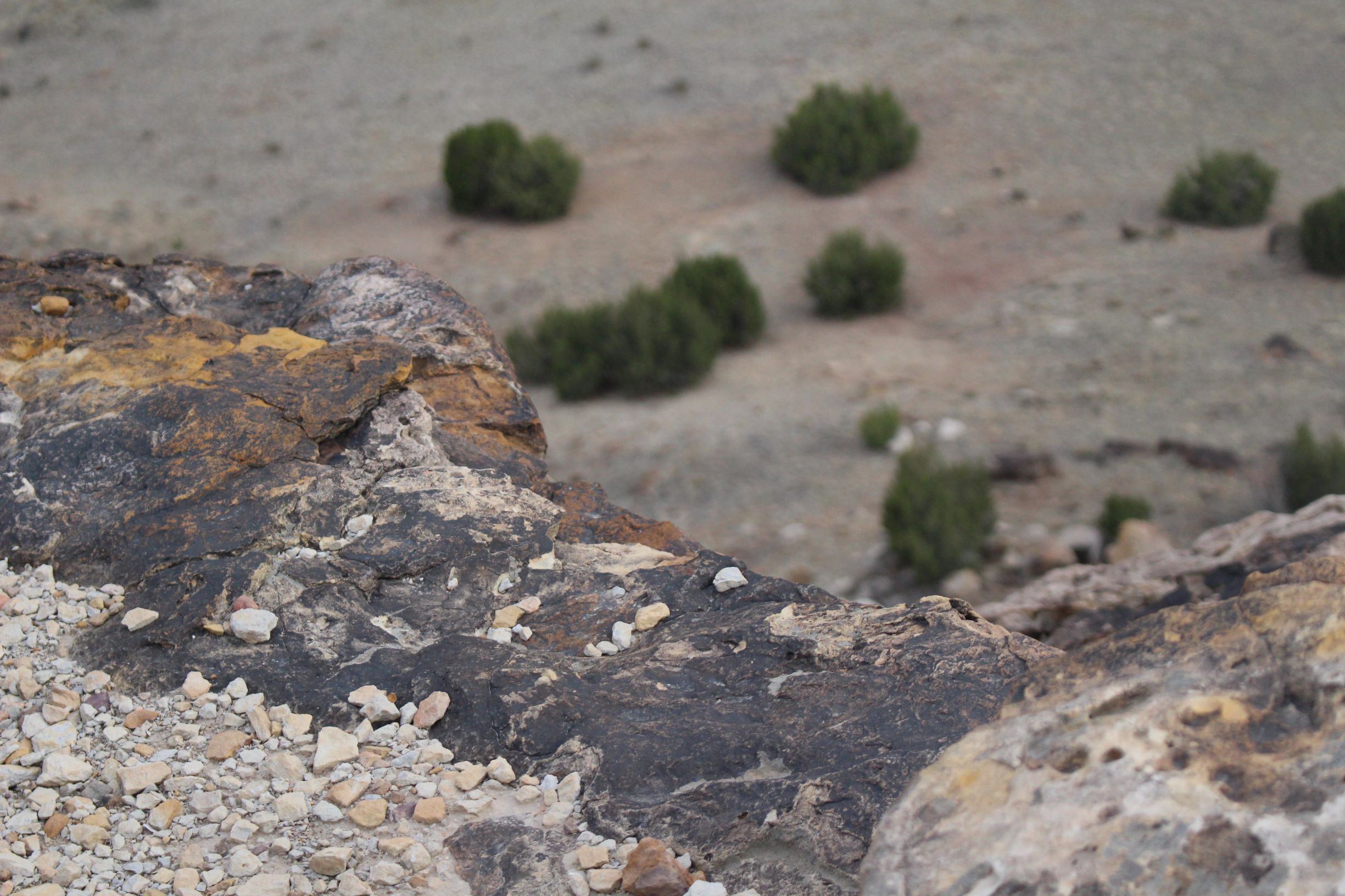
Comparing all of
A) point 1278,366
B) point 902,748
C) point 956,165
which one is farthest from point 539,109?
point 902,748

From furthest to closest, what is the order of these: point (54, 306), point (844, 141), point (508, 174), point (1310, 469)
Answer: point (508, 174) → point (844, 141) → point (1310, 469) → point (54, 306)

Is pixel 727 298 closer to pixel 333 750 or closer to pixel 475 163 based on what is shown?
pixel 475 163

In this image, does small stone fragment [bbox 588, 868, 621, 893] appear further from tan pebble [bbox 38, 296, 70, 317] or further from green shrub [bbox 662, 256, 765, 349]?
green shrub [bbox 662, 256, 765, 349]

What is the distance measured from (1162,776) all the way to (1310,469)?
23.8 feet

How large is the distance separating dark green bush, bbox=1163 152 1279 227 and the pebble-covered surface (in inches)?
480

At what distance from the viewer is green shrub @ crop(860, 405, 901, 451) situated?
8.91 metres

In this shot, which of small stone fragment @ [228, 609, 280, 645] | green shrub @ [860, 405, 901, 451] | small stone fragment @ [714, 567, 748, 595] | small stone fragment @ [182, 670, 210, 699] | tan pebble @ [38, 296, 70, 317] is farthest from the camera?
green shrub @ [860, 405, 901, 451]

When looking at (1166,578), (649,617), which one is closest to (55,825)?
(649,617)

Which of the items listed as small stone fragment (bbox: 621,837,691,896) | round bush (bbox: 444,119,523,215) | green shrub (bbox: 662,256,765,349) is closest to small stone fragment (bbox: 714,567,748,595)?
small stone fragment (bbox: 621,837,691,896)

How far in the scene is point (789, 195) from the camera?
14570mm

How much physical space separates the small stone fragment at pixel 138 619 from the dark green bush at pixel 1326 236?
11.5 meters

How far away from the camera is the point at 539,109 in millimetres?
17062

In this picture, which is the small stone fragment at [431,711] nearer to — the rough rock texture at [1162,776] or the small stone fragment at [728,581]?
the small stone fragment at [728,581]

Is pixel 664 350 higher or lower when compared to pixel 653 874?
lower
